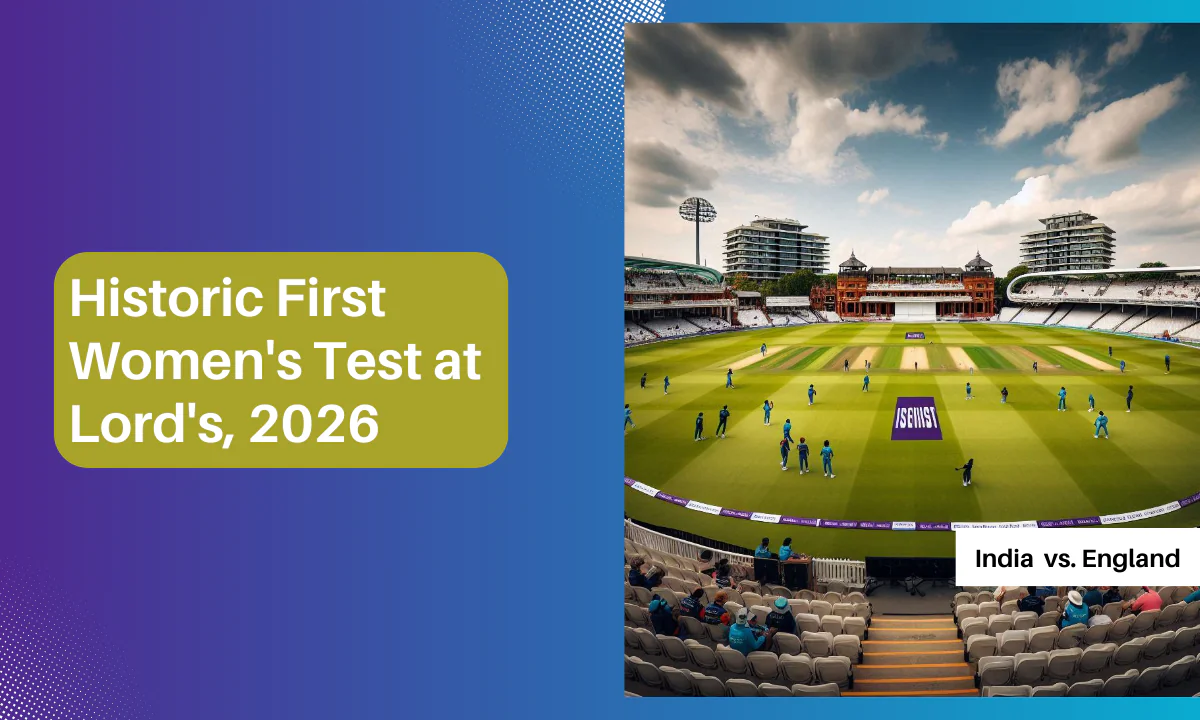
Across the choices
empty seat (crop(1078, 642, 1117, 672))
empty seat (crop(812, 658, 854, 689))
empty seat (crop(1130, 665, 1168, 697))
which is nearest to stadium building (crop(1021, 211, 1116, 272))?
empty seat (crop(1078, 642, 1117, 672))

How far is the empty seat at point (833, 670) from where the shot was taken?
421cm

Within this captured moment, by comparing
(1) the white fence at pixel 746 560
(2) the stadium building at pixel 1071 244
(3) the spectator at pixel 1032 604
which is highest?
(2) the stadium building at pixel 1071 244

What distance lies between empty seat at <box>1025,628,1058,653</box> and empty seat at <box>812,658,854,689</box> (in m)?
1.43

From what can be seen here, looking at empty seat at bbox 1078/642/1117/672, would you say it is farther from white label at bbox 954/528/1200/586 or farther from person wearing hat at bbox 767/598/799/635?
person wearing hat at bbox 767/598/799/635

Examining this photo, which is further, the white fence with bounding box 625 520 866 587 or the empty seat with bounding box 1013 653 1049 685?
the white fence with bounding box 625 520 866 587

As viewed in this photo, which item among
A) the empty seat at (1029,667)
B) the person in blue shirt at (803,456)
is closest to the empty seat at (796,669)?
the empty seat at (1029,667)

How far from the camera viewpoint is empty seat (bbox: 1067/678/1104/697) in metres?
3.87

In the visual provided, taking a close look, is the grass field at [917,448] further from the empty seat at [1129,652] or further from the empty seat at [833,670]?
the empty seat at [833,670]

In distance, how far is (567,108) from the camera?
3.92m

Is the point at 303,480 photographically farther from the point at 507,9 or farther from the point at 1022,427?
the point at 1022,427

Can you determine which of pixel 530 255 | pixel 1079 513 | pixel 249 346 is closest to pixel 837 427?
pixel 1079 513

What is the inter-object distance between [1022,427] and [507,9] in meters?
14.9

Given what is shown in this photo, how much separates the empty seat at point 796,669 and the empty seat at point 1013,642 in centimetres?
159

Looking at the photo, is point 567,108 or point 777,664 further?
point 777,664
